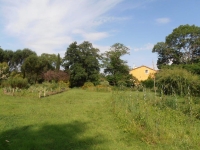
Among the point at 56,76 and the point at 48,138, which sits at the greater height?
the point at 56,76

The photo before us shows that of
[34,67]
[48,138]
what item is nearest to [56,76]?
[34,67]

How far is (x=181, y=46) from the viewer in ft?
103

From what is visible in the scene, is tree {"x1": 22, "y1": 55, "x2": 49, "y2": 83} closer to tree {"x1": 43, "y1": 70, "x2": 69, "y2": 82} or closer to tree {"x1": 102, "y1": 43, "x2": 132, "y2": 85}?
tree {"x1": 43, "y1": 70, "x2": 69, "y2": 82}

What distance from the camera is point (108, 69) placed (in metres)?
29.5

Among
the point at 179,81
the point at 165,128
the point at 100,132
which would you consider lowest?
the point at 100,132

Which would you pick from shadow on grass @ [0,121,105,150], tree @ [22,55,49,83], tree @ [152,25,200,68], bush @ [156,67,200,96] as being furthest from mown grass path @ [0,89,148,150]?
tree @ [152,25,200,68]

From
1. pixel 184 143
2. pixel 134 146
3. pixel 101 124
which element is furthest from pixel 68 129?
pixel 184 143

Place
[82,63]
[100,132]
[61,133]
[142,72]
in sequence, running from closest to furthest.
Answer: [61,133] → [100,132] → [82,63] → [142,72]

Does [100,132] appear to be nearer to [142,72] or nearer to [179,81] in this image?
[179,81]

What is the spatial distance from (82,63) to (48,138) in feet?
75.2

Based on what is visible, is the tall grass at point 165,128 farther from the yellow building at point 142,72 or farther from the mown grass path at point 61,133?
the yellow building at point 142,72

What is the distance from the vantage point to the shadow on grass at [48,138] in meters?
3.73

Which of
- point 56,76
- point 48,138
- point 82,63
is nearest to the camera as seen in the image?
point 48,138

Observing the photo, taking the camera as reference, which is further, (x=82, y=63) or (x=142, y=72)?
(x=142, y=72)
